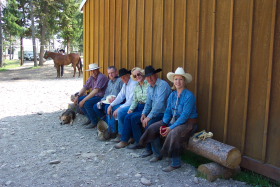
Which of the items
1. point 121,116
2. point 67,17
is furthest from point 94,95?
point 67,17

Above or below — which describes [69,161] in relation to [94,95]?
below

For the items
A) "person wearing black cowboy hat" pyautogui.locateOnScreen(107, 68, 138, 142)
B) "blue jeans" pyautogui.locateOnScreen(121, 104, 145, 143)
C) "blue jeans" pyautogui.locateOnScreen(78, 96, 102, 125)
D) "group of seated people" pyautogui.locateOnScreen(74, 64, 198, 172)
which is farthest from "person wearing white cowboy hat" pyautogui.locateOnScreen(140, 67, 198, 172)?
"blue jeans" pyautogui.locateOnScreen(78, 96, 102, 125)

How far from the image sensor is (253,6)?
3668 mm

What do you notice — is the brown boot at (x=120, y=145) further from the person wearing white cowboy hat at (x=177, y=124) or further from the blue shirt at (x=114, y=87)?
the blue shirt at (x=114, y=87)

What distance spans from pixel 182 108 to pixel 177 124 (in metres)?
0.27

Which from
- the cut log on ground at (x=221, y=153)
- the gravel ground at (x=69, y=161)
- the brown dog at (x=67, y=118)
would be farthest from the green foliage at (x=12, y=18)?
the cut log on ground at (x=221, y=153)

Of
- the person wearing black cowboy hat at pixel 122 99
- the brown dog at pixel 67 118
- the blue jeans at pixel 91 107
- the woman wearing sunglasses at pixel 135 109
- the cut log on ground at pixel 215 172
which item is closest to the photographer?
the cut log on ground at pixel 215 172

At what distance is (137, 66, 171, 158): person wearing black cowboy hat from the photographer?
465cm

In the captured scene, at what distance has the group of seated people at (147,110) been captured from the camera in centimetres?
407

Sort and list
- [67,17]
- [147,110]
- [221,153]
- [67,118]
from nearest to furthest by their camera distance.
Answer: [221,153] < [147,110] < [67,118] < [67,17]

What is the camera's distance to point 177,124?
A: 4039mm

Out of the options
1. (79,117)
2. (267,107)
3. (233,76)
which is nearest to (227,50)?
(233,76)

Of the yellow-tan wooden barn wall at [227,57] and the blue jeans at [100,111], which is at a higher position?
the yellow-tan wooden barn wall at [227,57]

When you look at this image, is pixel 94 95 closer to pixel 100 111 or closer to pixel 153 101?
pixel 100 111
